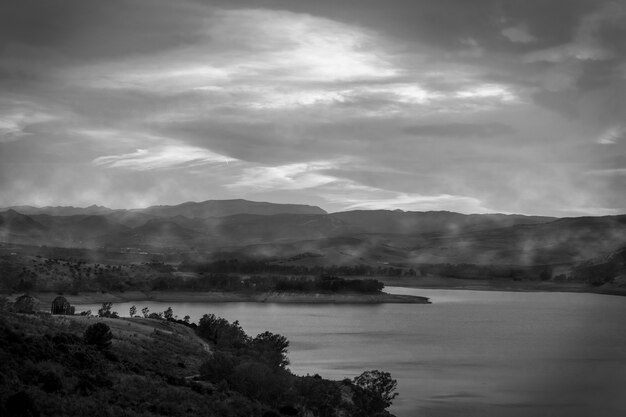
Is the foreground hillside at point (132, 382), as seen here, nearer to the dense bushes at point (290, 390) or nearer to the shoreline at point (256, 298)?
the dense bushes at point (290, 390)

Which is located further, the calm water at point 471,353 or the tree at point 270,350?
the calm water at point 471,353

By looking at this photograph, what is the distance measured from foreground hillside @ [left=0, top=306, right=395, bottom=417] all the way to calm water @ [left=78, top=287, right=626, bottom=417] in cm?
1515

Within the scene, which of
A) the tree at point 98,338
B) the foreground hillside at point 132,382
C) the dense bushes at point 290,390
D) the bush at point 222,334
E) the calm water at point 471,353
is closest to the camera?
the foreground hillside at point 132,382

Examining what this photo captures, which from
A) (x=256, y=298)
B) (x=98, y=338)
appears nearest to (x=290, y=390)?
(x=98, y=338)

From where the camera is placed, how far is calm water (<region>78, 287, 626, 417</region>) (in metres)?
60.8

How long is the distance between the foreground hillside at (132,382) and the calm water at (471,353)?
15.1 meters

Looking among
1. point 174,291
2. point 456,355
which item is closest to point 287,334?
point 456,355

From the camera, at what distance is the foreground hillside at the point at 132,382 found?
2545 centimetres

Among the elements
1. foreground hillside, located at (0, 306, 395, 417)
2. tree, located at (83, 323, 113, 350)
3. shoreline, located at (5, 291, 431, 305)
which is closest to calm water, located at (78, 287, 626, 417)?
foreground hillside, located at (0, 306, 395, 417)

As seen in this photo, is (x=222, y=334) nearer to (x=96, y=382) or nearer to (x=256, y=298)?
(x=96, y=382)

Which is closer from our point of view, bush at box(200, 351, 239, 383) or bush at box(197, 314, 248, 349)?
bush at box(200, 351, 239, 383)

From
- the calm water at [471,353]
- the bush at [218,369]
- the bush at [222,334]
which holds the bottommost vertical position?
the calm water at [471,353]

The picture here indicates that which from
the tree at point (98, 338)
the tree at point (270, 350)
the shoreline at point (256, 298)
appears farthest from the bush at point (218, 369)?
the shoreline at point (256, 298)

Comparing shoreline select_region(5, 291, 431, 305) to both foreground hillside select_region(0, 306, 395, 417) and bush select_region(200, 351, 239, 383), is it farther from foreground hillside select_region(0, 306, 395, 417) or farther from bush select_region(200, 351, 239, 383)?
bush select_region(200, 351, 239, 383)
